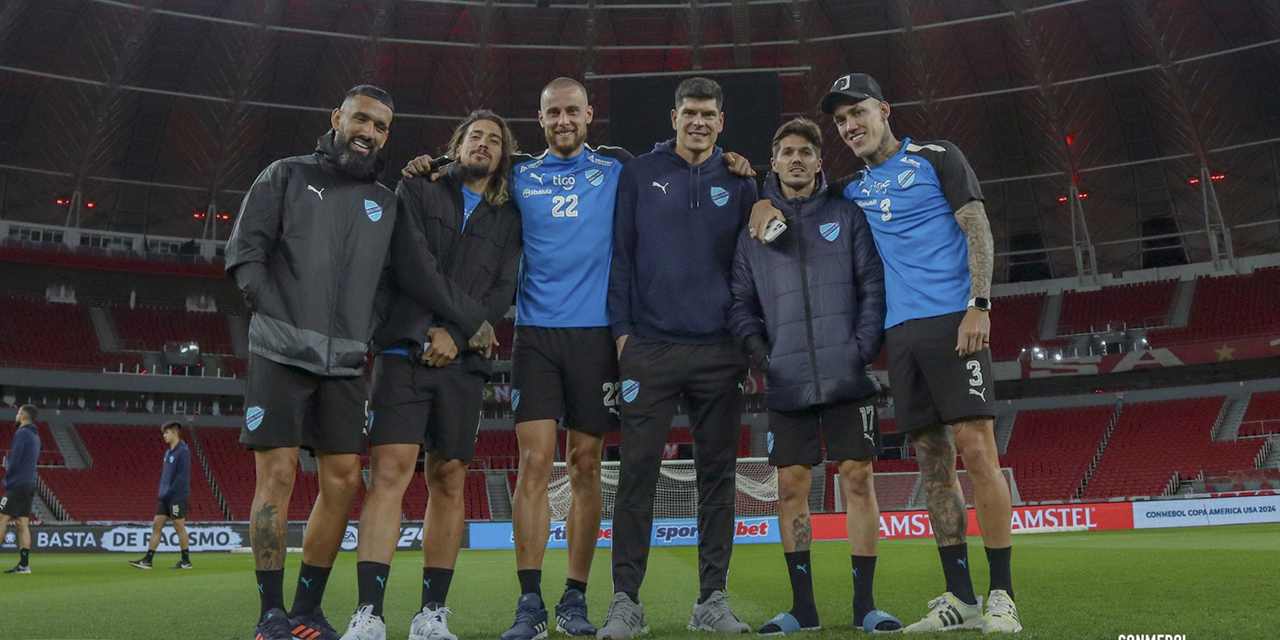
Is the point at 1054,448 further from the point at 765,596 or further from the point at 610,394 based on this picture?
the point at 610,394

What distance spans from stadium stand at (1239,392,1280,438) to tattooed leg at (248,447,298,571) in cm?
3110

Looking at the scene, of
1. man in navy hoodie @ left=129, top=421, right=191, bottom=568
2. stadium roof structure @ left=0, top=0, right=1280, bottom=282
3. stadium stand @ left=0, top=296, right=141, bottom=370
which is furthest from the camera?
stadium stand @ left=0, top=296, right=141, bottom=370

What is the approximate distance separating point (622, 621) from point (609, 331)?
56.1 inches

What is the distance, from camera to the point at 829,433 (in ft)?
15.2

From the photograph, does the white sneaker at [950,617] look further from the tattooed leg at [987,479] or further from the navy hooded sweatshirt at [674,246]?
the navy hooded sweatshirt at [674,246]

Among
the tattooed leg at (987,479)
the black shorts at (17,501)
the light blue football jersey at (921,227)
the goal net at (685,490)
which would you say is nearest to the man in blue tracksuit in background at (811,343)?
the light blue football jersey at (921,227)

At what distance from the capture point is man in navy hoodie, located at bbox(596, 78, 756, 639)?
4637mm

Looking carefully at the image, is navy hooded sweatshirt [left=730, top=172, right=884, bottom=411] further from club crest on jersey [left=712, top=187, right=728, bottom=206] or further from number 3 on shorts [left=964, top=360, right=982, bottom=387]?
number 3 on shorts [left=964, top=360, right=982, bottom=387]

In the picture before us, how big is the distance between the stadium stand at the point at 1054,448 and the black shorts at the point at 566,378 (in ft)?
84.9

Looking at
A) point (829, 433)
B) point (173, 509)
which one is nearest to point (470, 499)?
point (173, 509)

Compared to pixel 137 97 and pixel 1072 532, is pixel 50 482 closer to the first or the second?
pixel 137 97

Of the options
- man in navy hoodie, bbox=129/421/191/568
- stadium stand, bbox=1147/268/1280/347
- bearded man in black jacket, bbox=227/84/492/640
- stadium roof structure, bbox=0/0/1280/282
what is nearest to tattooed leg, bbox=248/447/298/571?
bearded man in black jacket, bbox=227/84/492/640

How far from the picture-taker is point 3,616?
615 centimetres

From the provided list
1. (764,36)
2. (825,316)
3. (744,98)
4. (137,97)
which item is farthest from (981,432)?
(137,97)
